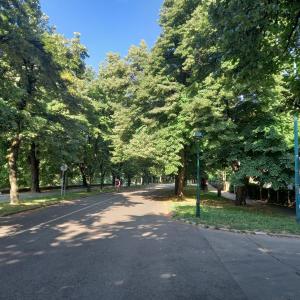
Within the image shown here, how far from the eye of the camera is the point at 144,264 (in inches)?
291

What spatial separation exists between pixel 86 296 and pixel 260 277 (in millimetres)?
3335

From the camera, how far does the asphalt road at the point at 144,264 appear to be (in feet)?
18.3

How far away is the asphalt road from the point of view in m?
5.57

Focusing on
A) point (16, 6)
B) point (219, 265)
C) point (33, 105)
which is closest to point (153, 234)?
point (219, 265)

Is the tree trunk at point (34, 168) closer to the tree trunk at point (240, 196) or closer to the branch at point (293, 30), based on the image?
the tree trunk at point (240, 196)

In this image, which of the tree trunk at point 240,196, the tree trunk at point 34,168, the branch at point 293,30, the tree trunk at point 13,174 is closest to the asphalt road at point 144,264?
the branch at point 293,30

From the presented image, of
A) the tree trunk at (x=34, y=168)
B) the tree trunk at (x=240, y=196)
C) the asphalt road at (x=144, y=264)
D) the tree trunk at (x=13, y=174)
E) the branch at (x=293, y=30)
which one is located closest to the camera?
the asphalt road at (x=144, y=264)

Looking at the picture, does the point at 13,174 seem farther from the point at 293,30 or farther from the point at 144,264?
the point at 293,30

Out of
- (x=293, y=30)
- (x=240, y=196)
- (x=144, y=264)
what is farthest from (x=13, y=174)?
(x=293, y=30)

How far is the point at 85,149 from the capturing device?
4391cm

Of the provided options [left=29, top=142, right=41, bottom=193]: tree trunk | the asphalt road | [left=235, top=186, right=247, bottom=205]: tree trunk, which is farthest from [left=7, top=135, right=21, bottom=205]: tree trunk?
[left=235, top=186, right=247, bottom=205]: tree trunk

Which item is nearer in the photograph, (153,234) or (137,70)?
(153,234)

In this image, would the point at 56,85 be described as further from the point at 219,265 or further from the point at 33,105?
the point at 219,265

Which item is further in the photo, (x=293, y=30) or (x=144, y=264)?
(x=144, y=264)
